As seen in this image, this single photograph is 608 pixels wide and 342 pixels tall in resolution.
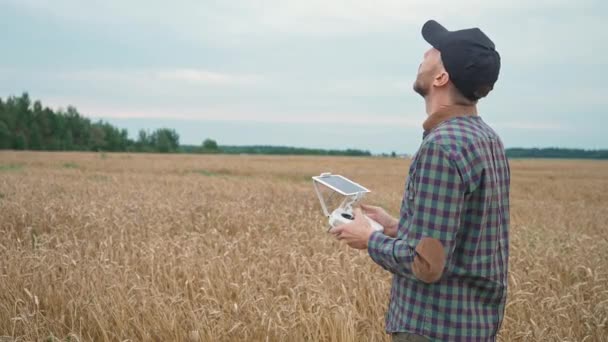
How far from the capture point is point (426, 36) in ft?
6.36

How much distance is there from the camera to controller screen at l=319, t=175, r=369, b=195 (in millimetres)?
2141

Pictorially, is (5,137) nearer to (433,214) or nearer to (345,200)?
(345,200)

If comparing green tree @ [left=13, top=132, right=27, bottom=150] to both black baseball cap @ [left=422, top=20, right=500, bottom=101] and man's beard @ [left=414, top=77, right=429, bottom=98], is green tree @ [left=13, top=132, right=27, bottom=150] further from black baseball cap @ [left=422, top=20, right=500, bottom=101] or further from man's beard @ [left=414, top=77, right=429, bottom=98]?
black baseball cap @ [left=422, top=20, right=500, bottom=101]

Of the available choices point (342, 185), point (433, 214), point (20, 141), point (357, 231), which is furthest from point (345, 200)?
point (20, 141)

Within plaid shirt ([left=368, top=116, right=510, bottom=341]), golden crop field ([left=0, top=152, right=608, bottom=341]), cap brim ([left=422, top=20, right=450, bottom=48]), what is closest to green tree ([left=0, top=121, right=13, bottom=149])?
golden crop field ([left=0, top=152, right=608, bottom=341])

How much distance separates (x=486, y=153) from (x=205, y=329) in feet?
8.51

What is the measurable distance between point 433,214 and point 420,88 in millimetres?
516

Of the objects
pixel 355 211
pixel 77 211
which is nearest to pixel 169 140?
pixel 77 211

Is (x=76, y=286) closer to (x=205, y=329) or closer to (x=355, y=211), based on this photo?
(x=205, y=329)

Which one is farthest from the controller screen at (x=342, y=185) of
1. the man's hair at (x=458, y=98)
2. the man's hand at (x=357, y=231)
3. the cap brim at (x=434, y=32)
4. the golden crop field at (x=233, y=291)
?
the golden crop field at (x=233, y=291)

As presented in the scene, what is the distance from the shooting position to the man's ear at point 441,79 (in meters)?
1.82

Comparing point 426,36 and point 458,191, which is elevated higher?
point 426,36

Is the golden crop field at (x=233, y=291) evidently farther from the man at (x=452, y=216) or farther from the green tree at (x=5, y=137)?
the green tree at (x=5, y=137)

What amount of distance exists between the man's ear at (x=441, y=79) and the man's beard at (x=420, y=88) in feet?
0.23
